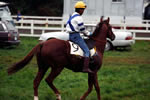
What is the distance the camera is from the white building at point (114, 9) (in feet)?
121

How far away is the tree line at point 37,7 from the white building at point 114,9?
63.7 feet

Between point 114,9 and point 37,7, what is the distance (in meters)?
24.1

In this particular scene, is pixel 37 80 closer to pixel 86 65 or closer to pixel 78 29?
pixel 86 65

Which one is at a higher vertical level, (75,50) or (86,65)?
(75,50)

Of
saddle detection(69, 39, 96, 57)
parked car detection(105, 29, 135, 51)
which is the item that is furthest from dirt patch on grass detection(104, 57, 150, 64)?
saddle detection(69, 39, 96, 57)

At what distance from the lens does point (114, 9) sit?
37.0m

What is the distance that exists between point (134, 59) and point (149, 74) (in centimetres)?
462

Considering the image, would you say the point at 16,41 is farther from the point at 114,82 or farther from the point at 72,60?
the point at 72,60

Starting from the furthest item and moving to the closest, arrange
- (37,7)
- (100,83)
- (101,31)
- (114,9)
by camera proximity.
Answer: (37,7), (114,9), (100,83), (101,31)

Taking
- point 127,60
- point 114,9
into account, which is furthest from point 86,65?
point 114,9

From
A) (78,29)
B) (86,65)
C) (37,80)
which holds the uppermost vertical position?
(78,29)

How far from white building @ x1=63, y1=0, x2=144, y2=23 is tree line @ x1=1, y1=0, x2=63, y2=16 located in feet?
63.7

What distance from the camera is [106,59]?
17.5 meters

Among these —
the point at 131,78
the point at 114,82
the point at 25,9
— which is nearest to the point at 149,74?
the point at 131,78
